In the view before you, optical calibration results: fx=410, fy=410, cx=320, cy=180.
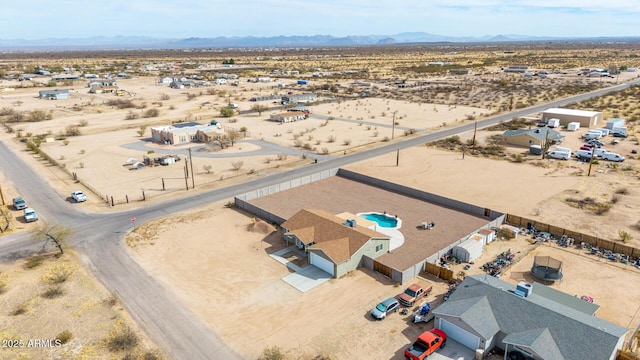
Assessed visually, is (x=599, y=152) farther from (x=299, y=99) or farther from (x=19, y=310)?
(x=299, y=99)

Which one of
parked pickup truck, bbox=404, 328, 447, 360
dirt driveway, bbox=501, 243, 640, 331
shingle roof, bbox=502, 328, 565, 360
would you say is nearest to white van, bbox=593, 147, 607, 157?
dirt driveway, bbox=501, 243, 640, 331

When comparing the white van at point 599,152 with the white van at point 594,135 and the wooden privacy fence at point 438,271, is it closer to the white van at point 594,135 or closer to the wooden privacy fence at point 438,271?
the white van at point 594,135

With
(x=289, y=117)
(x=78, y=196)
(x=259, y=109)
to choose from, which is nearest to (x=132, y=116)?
(x=259, y=109)

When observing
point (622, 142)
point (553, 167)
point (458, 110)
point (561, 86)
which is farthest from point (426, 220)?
point (561, 86)

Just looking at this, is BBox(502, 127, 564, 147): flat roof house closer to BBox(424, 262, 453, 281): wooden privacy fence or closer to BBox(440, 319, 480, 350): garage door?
BBox(424, 262, 453, 281): wooden privacy fence

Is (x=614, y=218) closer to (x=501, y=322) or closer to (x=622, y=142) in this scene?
(x=501, y=322)

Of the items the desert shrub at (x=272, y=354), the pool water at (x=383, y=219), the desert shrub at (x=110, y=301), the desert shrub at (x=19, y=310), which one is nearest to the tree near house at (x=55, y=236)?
the desert shrub at (x=19, y=310)
